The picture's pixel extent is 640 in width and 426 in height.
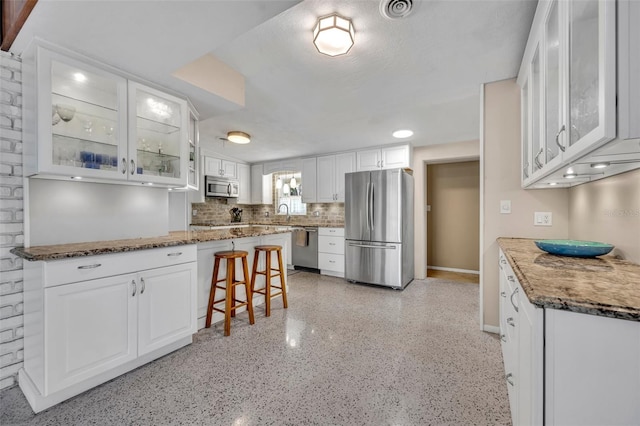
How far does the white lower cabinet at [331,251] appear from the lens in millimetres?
4727

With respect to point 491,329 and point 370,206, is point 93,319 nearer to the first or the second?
point 491,329

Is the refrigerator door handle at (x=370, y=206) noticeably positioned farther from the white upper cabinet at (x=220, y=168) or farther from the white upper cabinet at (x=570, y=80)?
the white upper cabinet at (x=220, y=168)

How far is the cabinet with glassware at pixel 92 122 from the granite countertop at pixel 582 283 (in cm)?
254

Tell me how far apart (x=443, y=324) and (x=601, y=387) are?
6.93 ft

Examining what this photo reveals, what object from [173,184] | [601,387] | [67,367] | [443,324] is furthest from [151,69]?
[443,324]

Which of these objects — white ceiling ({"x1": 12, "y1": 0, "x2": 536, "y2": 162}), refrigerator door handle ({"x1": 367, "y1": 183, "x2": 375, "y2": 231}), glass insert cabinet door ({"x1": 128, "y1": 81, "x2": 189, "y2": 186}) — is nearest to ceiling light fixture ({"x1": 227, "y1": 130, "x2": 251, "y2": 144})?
white ceiling ({"x1": 12, "y1": 0, "x2": 536, "y2": 162})

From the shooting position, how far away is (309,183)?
5320 mm

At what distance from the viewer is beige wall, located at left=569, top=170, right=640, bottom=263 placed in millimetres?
→ 1257

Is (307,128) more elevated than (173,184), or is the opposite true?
(307,128)

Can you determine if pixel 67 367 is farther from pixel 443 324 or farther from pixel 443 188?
pixel 443 188

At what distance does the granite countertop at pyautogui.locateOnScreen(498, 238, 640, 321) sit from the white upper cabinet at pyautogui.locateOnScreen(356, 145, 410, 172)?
9.90 ft

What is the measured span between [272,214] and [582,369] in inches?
228

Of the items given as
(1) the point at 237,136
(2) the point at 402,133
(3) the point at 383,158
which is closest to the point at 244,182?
(1) the point at 237,136

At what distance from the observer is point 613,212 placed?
4.78 ft
